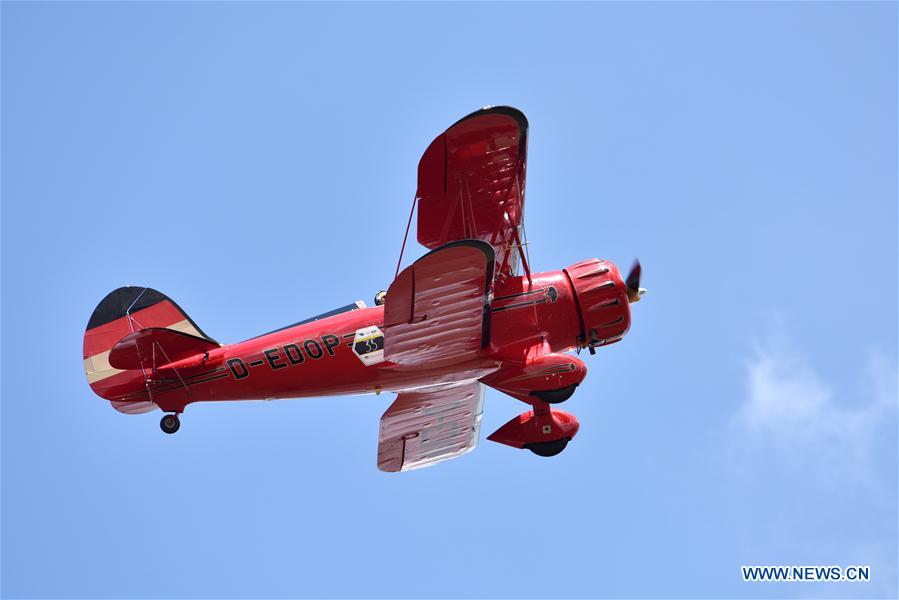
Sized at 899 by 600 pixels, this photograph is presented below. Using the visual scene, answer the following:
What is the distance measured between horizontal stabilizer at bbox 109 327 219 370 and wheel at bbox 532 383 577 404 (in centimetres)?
424

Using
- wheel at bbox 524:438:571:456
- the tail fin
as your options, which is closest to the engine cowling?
wheel at bbox 524:438:571:456

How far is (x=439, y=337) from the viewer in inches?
536

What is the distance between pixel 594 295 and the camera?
1423 centimetres

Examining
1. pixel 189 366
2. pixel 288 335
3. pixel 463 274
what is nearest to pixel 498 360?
pixel 463 274

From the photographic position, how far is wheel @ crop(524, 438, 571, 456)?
14.9 meters

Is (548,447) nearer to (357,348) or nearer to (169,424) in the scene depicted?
(357,348)

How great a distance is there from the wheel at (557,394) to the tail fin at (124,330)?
4239 millimetres

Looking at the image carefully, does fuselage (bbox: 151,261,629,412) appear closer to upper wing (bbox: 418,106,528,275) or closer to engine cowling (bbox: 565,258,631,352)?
engine cowling (bbox: 565,258,631,352)

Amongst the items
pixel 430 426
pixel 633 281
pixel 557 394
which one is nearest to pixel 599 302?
pixel 633 281

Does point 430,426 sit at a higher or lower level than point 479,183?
lower

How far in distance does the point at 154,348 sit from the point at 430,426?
4081mm

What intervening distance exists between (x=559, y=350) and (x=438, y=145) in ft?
10.2

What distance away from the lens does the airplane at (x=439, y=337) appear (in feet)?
45.3

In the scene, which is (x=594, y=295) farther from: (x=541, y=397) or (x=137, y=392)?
(x=137, y=392)
